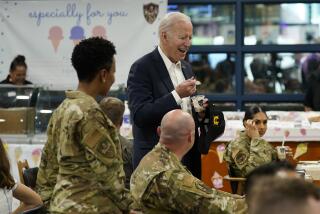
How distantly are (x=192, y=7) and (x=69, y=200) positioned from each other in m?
7.92

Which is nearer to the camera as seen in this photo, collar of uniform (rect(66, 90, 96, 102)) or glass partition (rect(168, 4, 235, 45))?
collar of uniform (rect(66, 90, 96, 102))

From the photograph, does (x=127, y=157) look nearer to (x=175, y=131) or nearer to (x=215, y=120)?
(x=215, y=120)

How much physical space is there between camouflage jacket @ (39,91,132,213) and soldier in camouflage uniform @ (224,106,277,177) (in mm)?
3238

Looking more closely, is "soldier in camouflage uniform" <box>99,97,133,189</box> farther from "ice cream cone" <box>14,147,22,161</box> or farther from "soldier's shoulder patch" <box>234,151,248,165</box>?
Result: "ice cream cone" <box>14,147,22,161</box>

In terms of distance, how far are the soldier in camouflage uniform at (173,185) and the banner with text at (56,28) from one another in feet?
21.2

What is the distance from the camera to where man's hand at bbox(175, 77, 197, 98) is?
17.4 ft

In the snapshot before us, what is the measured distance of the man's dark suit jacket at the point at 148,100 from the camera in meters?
5.43

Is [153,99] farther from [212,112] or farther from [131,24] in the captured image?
[131,24]

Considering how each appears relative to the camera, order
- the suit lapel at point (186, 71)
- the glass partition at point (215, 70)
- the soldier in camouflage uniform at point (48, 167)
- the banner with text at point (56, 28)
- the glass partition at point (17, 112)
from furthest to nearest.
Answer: the glass partition at point (215, 70) < the banner with text at point (56, 28) < the glass partition at point (17, 112) < the suit lapel at point (186, 71) < the soldier in camouflage uniform at point (48, 167)

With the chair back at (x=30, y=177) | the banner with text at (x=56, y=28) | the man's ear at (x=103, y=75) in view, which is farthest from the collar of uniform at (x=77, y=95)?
the banner with text at (x=56, y=28)

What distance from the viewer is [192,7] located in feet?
38.2

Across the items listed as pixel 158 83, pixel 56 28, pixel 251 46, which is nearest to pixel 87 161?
pixel 158 83

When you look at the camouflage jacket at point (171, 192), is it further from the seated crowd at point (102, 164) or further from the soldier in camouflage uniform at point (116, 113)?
the soldier in camouflage uniform at point (116, 113)

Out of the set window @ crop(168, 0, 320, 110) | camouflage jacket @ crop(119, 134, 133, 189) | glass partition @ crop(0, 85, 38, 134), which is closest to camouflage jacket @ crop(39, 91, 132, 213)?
camouflage jacket @ crop(119, 134, 133, 189)
